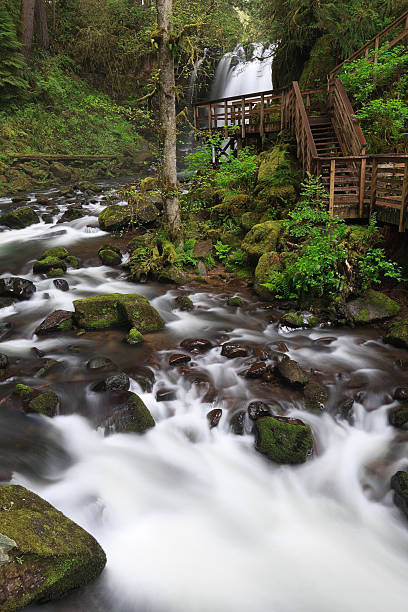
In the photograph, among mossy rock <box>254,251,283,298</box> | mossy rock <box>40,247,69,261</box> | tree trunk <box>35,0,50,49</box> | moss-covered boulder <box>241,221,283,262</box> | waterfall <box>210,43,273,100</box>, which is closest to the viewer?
mossy rock <box>254,251,283,298</box>

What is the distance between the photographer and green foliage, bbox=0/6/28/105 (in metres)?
19.9

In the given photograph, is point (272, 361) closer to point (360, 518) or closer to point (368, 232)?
point (360, 518)

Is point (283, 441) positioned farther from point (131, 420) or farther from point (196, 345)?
point (196, 345)

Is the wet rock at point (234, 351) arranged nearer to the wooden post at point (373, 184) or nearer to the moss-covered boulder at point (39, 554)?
the moss-covered boulder at point (39, 554)

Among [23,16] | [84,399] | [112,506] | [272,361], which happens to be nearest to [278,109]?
[272,361]

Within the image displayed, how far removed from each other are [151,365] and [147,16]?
33.3 m

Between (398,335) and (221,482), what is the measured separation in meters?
3.82

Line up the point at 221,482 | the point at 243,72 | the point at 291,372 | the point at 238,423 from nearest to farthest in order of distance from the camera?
1. the point at 221,482
2. the point at 238,423
3. the point at 291,372
4. the point at 243,72

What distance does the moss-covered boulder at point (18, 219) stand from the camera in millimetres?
12844

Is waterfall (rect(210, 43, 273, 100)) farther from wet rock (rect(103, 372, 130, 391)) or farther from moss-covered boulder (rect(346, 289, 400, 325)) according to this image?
wet rock (rect(103, 372, 130, 391))

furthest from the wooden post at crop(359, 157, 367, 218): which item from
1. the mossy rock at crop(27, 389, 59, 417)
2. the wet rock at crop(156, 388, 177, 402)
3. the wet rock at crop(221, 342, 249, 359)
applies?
the mossy rock at crop(27, 389, 59, 417)

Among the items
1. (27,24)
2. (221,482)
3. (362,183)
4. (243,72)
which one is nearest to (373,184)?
(362,183)

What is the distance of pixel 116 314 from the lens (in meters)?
7.25

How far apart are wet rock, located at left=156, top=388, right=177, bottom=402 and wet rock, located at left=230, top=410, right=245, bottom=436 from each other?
903 mm
